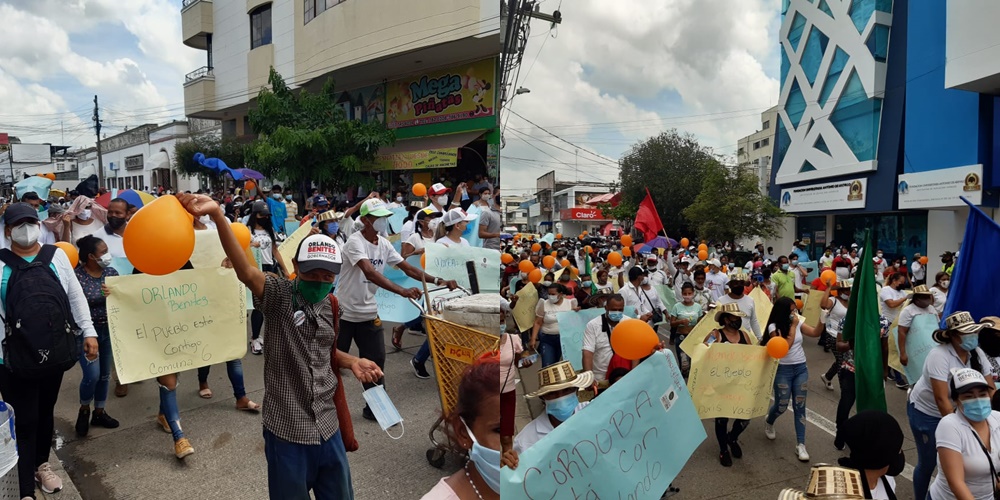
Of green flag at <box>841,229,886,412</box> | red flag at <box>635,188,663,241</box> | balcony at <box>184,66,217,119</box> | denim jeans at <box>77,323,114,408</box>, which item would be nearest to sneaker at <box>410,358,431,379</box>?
red flag at <box>635,188,663,241</box>

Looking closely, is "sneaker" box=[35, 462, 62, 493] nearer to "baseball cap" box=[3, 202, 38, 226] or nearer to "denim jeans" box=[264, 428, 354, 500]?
"baseball cap" box=[3, 202, 38, 226]

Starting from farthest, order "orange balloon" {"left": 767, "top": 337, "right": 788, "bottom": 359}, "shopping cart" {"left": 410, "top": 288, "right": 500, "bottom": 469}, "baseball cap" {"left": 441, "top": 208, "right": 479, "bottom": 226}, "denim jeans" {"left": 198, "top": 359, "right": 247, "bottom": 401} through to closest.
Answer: "orange balloon" {"left": 767, "top": 337, "right": 788, "bottom": 359}
"denim jeans" {"left": 198, "top": 359, "right": 247, "bottom": 401}
"baseball cap" {"left": 441, "top": 208, "right": 479, "bottom": 226}
"shopping cart" {"left": 410, "top": 288, "right": 500, "bottom": 469}

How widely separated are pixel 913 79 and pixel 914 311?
7.40 feet

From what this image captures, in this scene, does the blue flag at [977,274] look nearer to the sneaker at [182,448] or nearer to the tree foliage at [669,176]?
the tree foliage at [669,176]

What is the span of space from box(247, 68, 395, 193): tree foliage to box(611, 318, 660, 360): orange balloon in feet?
3.14

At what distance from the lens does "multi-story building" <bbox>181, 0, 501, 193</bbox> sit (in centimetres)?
131

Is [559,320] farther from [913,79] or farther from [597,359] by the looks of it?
[913,79]

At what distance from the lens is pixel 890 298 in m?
6.12

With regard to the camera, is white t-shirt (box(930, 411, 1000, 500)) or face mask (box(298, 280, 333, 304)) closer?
face mask (box(298, 280, 333, 304))

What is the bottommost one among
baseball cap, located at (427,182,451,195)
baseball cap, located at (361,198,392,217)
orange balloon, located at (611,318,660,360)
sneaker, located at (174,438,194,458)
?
sneaker, located at (174,438,194,458)

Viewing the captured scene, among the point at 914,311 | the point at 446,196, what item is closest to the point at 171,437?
the point at 446,196

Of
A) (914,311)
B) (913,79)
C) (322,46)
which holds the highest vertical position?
(913,79)

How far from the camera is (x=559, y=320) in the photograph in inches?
149

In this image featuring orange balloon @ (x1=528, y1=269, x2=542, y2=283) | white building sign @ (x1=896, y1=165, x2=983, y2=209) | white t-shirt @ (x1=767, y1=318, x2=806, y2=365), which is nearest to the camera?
orange balloon @ (x1=528, y1=269, x2=542, y2=283)
